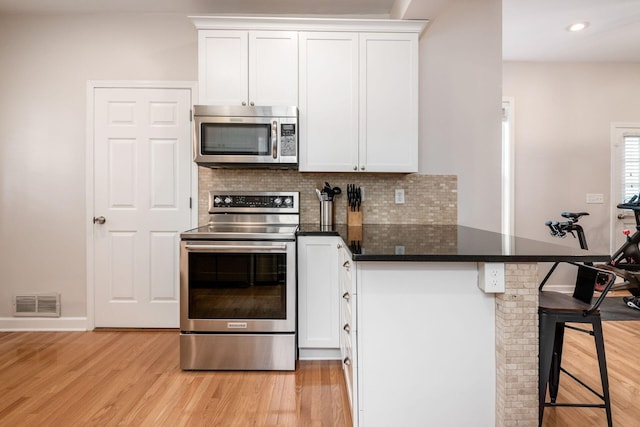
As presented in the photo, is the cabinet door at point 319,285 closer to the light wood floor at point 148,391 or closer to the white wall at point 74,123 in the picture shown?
the light wood floor at point 148,391

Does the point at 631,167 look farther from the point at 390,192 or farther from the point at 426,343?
the point at 426,343

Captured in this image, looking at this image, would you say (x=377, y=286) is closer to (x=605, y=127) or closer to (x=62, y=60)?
(x=62, y=60)

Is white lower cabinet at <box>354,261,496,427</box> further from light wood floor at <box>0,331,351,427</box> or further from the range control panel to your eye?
the range control panel

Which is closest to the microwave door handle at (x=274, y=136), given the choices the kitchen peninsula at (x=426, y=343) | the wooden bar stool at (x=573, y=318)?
the kitchen peninsula at (x=426, y=343)

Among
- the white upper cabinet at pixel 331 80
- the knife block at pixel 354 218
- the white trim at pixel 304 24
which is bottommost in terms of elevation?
the knife block at pixel 354 218

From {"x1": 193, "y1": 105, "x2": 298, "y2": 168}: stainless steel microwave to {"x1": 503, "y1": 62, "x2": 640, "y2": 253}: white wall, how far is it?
3.01 m

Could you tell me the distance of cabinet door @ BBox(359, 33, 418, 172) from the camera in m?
2.61

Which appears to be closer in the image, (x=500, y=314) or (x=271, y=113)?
(x=500, y=314)

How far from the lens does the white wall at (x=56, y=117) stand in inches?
118

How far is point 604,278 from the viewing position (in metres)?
4.00

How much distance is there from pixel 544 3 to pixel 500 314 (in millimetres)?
2894

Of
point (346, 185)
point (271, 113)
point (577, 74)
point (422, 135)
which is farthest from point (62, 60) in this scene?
point (577, 74)

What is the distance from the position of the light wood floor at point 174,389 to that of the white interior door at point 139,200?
1.26ft

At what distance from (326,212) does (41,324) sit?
103 inches
